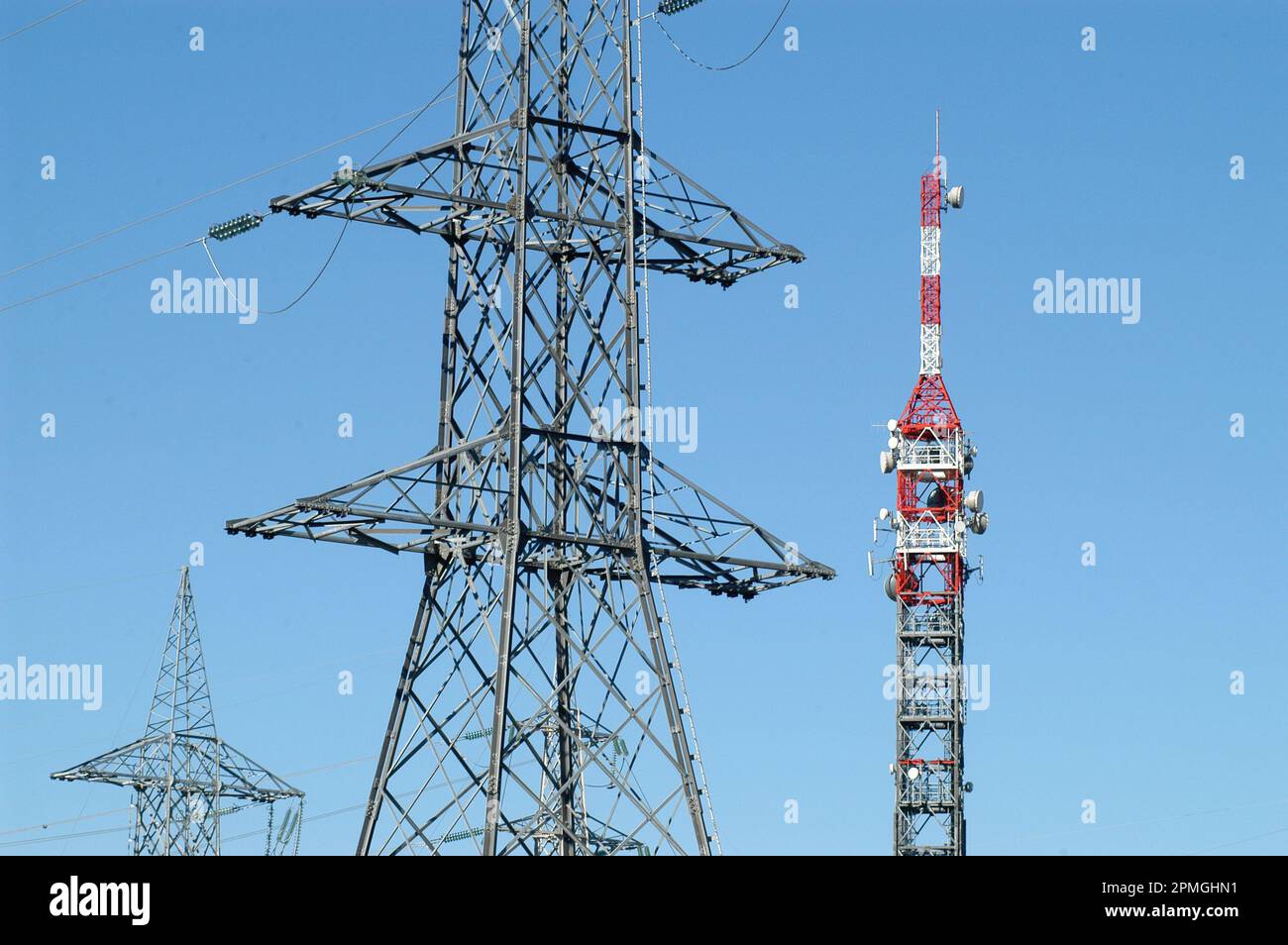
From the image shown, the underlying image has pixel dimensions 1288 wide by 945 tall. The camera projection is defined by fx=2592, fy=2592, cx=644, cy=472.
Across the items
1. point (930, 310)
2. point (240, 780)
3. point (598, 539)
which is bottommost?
point (240, 780)

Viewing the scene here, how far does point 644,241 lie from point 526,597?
7254mm

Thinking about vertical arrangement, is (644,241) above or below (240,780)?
above

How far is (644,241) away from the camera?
4875 centimetres

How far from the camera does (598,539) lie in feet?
153

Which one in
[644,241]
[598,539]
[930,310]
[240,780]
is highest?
[930,310]

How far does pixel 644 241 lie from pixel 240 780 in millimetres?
74650

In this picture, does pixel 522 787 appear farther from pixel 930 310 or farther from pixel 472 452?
pixel 930 310
